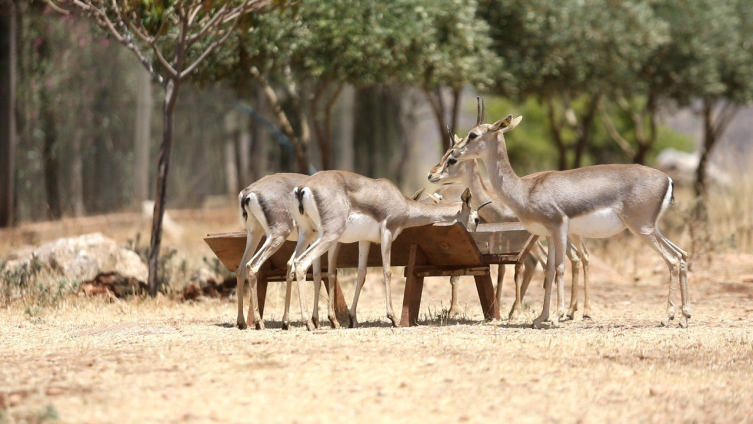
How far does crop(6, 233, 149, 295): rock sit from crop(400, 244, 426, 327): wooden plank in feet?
13.6

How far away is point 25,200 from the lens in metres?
18.1

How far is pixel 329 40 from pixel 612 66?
7.83 metres

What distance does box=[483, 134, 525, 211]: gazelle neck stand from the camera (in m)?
9.63

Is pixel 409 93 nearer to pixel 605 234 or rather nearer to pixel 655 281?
pixel 655 281

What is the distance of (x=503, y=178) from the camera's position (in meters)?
9.73

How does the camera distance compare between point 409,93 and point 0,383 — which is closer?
point 0,383

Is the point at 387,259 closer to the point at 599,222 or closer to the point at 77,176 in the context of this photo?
the point at 599,222

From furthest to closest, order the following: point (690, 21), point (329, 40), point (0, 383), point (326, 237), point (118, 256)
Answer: point (690, 21) < point (329, 40) < point (118, 256) < point (326, 237) < point (0, 383)

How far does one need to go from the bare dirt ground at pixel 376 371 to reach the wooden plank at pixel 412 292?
0.70 ft

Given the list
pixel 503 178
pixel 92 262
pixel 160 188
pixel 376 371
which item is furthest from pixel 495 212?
pixel 92 262

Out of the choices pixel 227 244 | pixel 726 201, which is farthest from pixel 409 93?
pixel 227 244

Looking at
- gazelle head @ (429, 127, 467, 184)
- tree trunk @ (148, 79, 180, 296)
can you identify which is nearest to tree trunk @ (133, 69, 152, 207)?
tree trunk @ (148, 79, 180, 296)

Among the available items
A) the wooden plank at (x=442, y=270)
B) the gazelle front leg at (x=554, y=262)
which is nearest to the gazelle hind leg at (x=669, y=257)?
the gazelle front leg at (x=554, y=262)

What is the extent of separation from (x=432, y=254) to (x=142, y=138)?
10.6m
